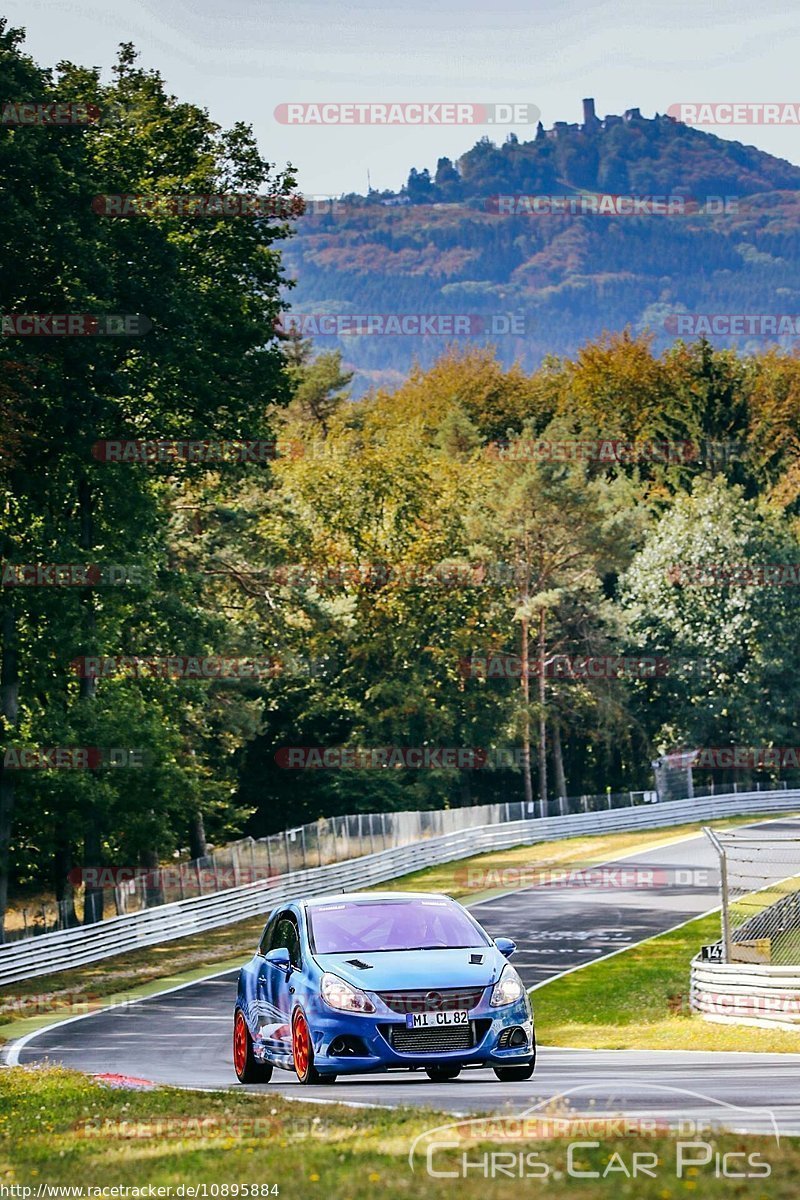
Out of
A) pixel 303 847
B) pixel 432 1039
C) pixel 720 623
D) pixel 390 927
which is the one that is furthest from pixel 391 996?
pixel 720 623

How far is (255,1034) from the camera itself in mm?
14875

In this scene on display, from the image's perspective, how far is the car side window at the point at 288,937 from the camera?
14.3 metres

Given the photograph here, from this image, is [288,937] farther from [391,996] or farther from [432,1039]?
Answer: [432,1039]

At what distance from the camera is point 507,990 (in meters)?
13.4

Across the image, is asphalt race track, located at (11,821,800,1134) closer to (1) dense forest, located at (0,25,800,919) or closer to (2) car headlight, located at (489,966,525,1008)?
(2) car headlight, located at (489,966,525,1008)

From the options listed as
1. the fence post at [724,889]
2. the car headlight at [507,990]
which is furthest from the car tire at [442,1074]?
the fence post at [724,889]

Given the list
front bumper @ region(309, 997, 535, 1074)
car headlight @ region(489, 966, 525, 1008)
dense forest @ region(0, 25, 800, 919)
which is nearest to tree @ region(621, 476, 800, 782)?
dense forest @ region(0, 25, 800, 919)

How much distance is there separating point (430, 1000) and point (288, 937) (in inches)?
80.9

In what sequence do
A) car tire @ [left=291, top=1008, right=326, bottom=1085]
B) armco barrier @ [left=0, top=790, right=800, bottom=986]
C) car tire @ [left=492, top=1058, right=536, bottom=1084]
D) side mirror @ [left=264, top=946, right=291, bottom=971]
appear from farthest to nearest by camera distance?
armco barrier @ [left=0, top=790, right=800, bottom=986], side mirror @ [left=264, top=946, right=291, bottom=971], car tire @ [left=492, top=1058, right=536, bottom=1084], car tire @ [left=291, top=1008, right=326, bottom=1085]

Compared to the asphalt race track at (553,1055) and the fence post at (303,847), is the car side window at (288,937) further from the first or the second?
the fence post at (303,847)

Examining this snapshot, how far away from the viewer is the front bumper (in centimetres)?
1310

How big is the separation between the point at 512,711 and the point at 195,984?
1685 inches

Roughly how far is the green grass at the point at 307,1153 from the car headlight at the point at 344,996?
92cm

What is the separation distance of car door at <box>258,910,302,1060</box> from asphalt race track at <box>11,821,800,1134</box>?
0.37 m
